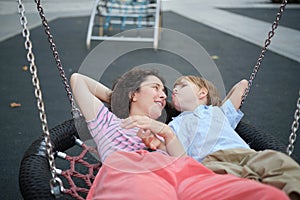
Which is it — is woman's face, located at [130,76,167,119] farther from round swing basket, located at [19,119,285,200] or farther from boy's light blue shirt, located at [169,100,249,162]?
round swing basket, located at [19,119,285,200]

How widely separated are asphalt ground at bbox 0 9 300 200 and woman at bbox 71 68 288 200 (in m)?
0.70

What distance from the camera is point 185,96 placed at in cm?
201

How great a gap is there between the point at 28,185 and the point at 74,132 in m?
0.61

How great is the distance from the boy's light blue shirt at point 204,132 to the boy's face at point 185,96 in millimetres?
31

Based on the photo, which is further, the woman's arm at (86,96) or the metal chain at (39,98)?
the woman's arm at (86,96)

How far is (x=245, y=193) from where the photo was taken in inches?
50.6

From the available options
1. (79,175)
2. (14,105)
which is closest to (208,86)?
(79,175)

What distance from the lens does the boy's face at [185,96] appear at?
200 cm

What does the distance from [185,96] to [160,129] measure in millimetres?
379

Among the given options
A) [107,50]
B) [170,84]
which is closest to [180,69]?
[107,50]

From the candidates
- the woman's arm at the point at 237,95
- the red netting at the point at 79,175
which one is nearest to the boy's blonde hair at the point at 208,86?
the woman's arm at the point at 237,95

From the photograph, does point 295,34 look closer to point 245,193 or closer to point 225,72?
point 225,72

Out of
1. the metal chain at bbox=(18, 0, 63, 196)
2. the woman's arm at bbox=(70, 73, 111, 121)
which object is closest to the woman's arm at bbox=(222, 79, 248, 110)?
the woman's arm at bbox=(70, 73, 111, 121)

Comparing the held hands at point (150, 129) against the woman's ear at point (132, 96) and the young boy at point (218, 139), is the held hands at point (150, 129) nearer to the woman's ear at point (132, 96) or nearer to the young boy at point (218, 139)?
the young boy at point (218, 139)
